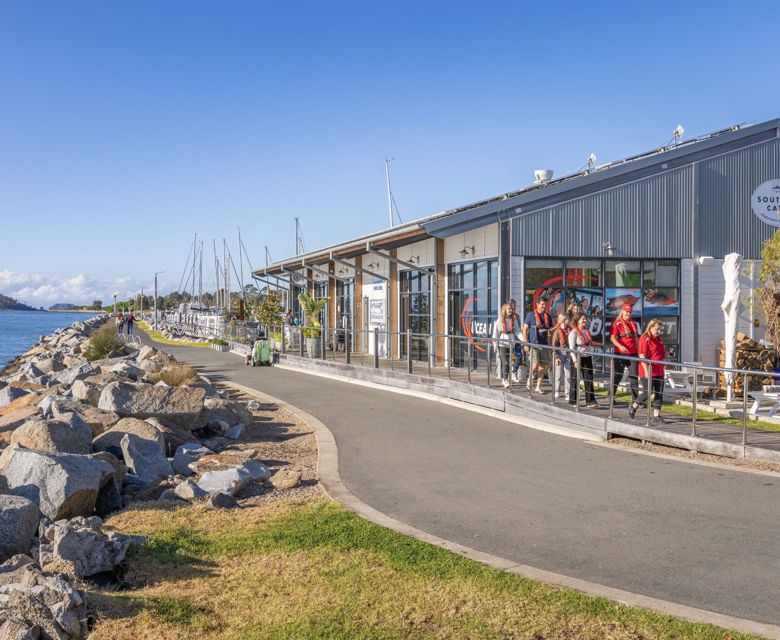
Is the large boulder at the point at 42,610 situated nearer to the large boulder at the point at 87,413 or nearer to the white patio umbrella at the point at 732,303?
the large boulder at the point at 87,413

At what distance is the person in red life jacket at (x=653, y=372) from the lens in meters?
12.1

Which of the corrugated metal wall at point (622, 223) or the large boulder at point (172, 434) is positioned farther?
the corrugated metal wall at point (622, 223)

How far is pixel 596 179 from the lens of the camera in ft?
63.7

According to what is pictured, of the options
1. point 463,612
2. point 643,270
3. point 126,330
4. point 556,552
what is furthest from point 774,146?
point 126,330

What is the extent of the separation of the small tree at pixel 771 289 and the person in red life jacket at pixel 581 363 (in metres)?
6.97

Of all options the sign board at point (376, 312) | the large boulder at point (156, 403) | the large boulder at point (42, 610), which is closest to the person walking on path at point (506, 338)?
the large boulder at point (156, 403)

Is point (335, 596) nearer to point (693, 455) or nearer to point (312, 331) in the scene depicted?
point (693, 455)

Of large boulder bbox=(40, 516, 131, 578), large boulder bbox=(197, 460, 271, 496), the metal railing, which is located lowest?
large boulder bbox=(197, 460, 271, 496)

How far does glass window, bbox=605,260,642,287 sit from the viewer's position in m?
19.6

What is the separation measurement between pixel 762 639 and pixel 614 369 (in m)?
8.09

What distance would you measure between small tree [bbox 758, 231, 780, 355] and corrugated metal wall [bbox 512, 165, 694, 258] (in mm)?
1882

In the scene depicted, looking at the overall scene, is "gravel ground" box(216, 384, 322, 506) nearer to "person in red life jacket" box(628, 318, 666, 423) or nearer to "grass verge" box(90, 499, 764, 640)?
"grass verge" box(90, 499, 764, 640)

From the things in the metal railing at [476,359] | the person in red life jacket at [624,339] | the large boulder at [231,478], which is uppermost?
the person in red life jacket at [624,339]

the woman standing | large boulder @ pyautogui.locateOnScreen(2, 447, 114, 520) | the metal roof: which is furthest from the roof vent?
large boulder @ pyautogui.locateOnScreen(2, 447, 114, 520)
